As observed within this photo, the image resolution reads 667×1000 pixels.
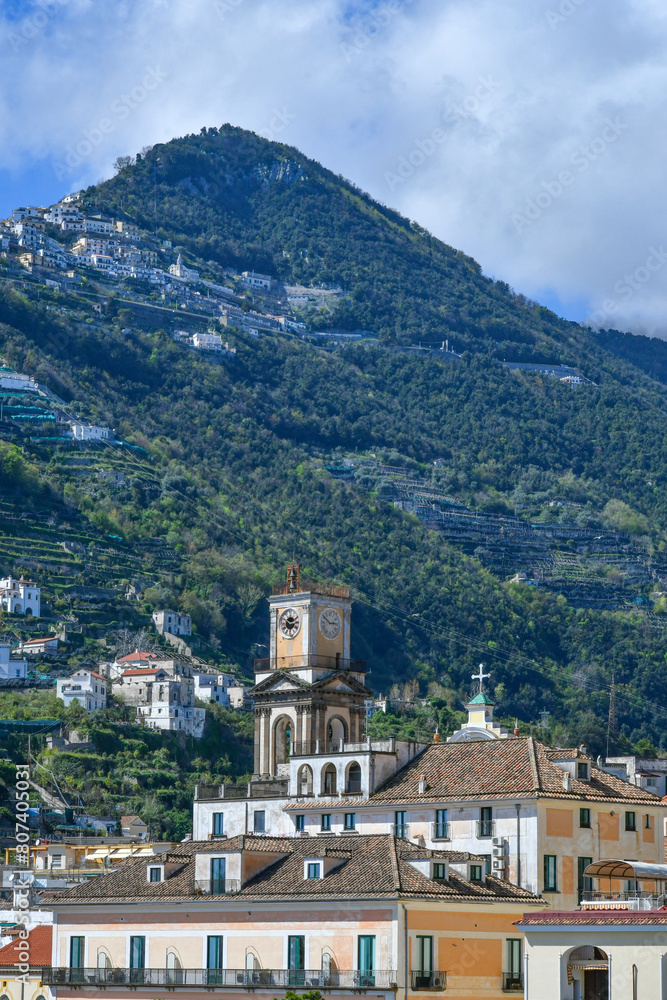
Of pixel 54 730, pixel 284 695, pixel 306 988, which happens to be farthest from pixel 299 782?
pixel 54 730

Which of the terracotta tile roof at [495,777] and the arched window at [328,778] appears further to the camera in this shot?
the arched window at [328,778]

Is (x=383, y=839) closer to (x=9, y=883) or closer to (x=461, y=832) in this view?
(x=461, y=832)

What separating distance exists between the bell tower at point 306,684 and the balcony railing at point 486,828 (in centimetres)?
1824

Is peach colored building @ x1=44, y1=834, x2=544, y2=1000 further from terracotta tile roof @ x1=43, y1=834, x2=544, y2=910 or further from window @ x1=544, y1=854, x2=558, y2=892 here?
window @ x1=544, y1=854, x2=558, y2=892

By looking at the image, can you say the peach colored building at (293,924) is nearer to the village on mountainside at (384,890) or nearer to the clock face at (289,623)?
the village on mountainside at (384,890)

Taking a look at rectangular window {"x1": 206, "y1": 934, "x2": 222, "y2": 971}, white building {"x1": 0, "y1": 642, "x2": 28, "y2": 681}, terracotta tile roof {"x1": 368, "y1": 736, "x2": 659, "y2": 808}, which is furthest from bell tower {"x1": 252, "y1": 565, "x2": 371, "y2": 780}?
white building {"x1": 0, "y1": 642, "x2": 28, "y2": 681}

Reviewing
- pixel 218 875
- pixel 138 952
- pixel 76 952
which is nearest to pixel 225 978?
pixel 218 875

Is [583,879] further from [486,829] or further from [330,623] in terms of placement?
[330,623]

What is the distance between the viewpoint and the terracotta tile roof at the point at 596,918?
177 ft

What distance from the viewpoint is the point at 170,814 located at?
15525 cm

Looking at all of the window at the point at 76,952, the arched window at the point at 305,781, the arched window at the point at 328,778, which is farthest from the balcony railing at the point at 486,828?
the window at the point at 76,952

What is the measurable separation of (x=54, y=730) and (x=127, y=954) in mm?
103621

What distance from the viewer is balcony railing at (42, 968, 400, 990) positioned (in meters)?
63.1

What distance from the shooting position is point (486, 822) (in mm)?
73688
